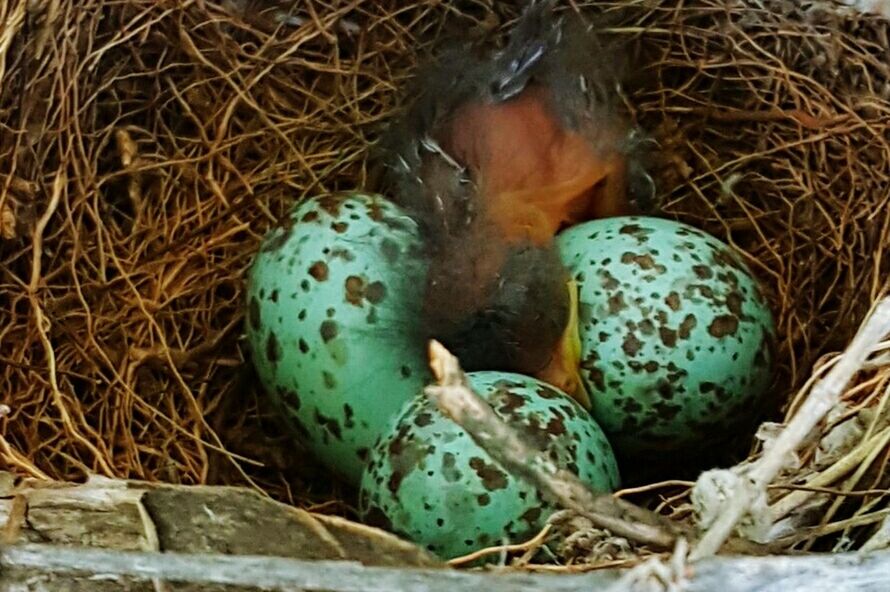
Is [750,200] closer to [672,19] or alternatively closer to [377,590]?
[672,19]

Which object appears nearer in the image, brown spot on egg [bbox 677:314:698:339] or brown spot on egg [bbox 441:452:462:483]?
brown spot on egg [bbox 441:452:462:483]

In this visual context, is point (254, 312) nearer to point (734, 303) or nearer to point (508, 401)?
point (508, 401)

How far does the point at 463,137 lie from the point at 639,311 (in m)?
0.30

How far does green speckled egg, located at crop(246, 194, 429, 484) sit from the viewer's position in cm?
113

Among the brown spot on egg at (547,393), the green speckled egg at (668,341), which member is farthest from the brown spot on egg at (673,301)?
the brown spot on egg at (547,393)

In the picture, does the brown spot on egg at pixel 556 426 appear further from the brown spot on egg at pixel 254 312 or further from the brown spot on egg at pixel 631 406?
the brown spot on egg at pixel 254 312

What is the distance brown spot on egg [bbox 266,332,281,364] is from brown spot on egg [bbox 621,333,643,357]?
345 mm

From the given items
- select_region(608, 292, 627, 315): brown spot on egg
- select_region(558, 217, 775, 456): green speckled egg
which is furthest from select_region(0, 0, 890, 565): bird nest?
select_region(608, 292, 627, 315): brown spot on egg

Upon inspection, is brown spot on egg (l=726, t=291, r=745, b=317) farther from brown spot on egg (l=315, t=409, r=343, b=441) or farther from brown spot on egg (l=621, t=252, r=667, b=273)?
brown spot on egg (l=315, t=409, r=343, b=441)

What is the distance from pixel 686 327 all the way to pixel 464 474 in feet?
0.91

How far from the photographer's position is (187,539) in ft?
2.94

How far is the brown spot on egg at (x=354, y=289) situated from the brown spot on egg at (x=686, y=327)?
1.02 ft

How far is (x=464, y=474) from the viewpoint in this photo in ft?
3.22

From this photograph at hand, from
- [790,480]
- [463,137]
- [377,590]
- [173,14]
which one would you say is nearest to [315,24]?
[173,14]
